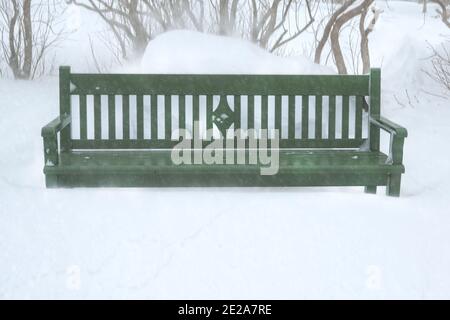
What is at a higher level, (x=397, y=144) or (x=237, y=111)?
(x=237, y=111)

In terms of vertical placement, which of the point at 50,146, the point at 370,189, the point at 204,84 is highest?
the point at 204,84

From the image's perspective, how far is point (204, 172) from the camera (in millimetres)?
4984

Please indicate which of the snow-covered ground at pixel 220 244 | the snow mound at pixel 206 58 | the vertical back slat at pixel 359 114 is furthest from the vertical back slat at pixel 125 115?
the vertical back slat at pixel 359 114

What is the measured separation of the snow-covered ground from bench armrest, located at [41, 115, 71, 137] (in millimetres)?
387

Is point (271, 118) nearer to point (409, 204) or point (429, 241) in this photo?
point (409, 204)

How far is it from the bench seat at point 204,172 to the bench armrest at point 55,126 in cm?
22

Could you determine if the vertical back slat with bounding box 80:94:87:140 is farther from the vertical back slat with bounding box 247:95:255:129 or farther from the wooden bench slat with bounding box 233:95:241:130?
the vertical back slat with bounding box 247:95:255:129

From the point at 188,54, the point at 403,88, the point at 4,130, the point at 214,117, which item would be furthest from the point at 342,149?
the point at 4,130

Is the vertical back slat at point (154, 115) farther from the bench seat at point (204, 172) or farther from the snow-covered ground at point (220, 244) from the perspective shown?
A: the snow-covered ground at point (220, 244)

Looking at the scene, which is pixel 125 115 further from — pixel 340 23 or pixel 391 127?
pixel 340 23

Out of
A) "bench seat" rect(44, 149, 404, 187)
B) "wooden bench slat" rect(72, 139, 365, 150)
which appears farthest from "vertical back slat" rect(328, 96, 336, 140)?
"bench seat" rect(44, 149, 404, 187)

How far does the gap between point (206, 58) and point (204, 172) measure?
221 cm

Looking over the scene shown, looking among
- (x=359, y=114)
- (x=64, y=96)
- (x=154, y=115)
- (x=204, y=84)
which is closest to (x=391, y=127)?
(x=359, y=114)

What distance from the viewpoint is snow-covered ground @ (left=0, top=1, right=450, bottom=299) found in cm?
371
